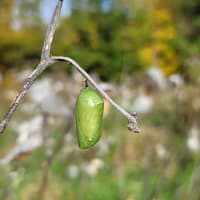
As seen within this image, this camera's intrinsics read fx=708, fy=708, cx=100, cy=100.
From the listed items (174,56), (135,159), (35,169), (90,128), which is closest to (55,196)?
(35,169)

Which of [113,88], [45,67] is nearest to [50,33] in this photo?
[45,67]

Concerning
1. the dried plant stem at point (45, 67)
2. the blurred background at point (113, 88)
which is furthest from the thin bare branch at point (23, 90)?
the blurred background at point (113, 88)

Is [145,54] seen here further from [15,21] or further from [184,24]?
[15,21]

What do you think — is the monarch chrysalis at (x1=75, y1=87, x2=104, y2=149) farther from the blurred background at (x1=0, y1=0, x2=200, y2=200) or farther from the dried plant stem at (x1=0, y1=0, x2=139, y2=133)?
the blurred background at (x1=0, y1=0, x2=200, y2=200)

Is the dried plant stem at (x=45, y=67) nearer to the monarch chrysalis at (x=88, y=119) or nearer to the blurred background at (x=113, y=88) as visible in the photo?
the monarch chrysalis at (x=88, y=119)

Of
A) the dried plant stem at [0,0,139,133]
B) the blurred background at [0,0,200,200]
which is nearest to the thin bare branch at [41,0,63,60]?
the dried plant stem at [0,0,139,133]
